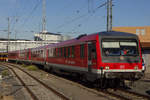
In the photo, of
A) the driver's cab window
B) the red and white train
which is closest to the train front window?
the red and white train

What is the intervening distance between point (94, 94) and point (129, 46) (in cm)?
312

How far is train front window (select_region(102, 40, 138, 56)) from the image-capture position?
11070 millimetres

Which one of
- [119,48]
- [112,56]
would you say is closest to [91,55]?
[112,56]

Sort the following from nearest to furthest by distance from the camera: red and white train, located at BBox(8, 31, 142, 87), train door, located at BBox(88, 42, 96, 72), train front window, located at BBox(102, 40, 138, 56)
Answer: red and white train, located at BBox(8, 31, 142, 87), train front window, located at BBox(102, 40, 138, 56), train door, located at BBox(88, 42, 96, 72)

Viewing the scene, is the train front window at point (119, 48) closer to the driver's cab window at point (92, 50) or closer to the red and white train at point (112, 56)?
the red and white train at point (112, 56)

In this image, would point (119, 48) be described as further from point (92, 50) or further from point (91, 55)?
point (91, 55)

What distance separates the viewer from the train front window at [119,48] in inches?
436

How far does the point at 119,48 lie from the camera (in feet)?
36.6

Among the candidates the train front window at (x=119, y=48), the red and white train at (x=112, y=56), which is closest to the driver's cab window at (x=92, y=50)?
the red and white train at (x=112, y=56)

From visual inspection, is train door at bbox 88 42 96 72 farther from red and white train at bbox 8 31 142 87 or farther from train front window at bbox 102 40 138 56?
train front window at bbox 102 40 138 56

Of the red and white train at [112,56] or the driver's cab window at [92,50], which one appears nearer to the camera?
the red and white train at [112,56]

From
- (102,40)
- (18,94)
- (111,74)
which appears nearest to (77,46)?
(102,40)

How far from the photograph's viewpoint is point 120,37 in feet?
37.2

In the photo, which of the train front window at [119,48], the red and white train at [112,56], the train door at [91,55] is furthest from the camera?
the train door at [91,55]
